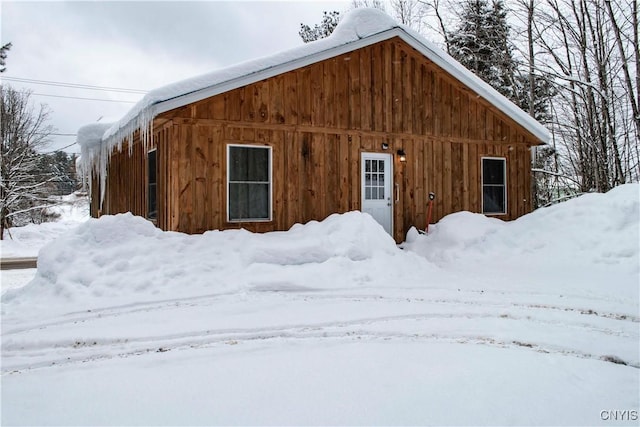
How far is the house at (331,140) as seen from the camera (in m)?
7.45

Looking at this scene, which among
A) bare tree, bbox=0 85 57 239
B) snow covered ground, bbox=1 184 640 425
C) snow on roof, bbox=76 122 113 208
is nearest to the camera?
snow covered ground, bbox=1 184 640 425

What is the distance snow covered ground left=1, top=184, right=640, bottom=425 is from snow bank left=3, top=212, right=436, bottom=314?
0.03 m

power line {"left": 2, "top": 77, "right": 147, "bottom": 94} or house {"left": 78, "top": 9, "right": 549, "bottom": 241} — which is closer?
house {"left": 78, "top": 9, "right": 549, "bottom": 241}

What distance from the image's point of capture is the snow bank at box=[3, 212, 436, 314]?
5.47 metres

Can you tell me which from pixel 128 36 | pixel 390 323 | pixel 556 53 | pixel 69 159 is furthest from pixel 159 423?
pixel 69 159

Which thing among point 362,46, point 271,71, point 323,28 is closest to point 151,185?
point 271,71

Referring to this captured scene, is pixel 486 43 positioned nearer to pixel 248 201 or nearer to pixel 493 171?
pixel 493 171

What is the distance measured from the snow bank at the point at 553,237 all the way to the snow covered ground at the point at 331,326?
0.12 ft

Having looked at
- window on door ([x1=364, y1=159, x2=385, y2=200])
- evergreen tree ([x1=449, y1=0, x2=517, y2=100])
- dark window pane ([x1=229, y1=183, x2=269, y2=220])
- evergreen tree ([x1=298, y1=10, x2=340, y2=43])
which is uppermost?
evergreen tree ([x1=298, y1=10, x2=340, y2=43])

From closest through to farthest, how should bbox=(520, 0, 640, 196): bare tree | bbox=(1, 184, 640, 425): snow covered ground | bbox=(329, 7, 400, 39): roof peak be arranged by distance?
bbox=(1, 184, 640, 425): snow covered ground → bbox=(329, 7, 400, 39): roof peak → bbox=(520, 0, 640, 196): bare tree

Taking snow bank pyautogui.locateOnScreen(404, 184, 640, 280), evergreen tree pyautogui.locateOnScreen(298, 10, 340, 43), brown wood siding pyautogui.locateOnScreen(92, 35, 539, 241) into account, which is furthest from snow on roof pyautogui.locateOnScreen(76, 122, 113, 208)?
evergreen tree pyautogui.locateOnScreen(298, 10, 340, 43)

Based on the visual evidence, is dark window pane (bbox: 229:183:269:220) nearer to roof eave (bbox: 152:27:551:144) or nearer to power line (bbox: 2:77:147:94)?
roof eave (bbox: 152:27:551:144)

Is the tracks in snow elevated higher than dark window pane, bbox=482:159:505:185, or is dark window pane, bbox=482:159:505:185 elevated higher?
dark window pane, bbox=482:159:505:185

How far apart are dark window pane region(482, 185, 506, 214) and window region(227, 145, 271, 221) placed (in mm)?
5357
